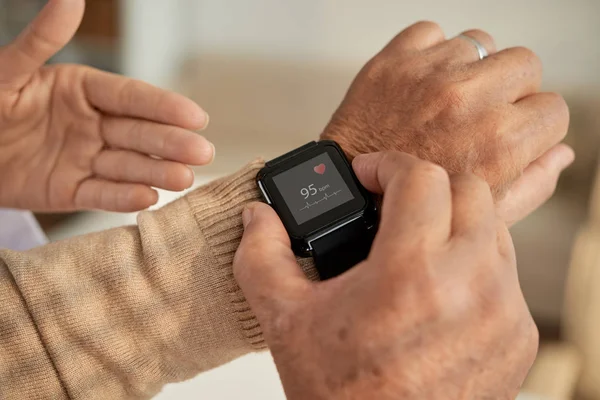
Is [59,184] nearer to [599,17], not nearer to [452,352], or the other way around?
[452,352]

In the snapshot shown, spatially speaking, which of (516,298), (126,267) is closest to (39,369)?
(126,267)

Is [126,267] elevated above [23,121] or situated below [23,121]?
below

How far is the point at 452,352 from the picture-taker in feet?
1.53

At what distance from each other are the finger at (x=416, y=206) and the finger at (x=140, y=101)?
1.08 feet

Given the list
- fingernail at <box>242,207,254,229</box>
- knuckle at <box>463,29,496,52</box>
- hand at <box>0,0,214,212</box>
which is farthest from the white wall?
fingernail at <box>242,207,254,229</box>

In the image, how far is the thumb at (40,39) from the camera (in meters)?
0.71

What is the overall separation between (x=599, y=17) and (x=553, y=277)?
576 mm

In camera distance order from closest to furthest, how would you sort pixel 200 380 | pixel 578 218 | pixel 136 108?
pixel 136 108
pixel 200 380
pixel 578 218

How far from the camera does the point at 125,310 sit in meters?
0.70

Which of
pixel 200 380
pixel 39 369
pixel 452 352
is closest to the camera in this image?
pixel 452 352

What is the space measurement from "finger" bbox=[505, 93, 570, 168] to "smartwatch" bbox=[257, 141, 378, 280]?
0.71 ft

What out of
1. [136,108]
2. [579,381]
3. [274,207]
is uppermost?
[136,108]

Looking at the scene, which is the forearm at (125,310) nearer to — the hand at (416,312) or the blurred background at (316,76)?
Answer: the hand at (416,312)

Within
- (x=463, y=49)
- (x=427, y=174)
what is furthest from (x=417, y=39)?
(x=427, y=174)
